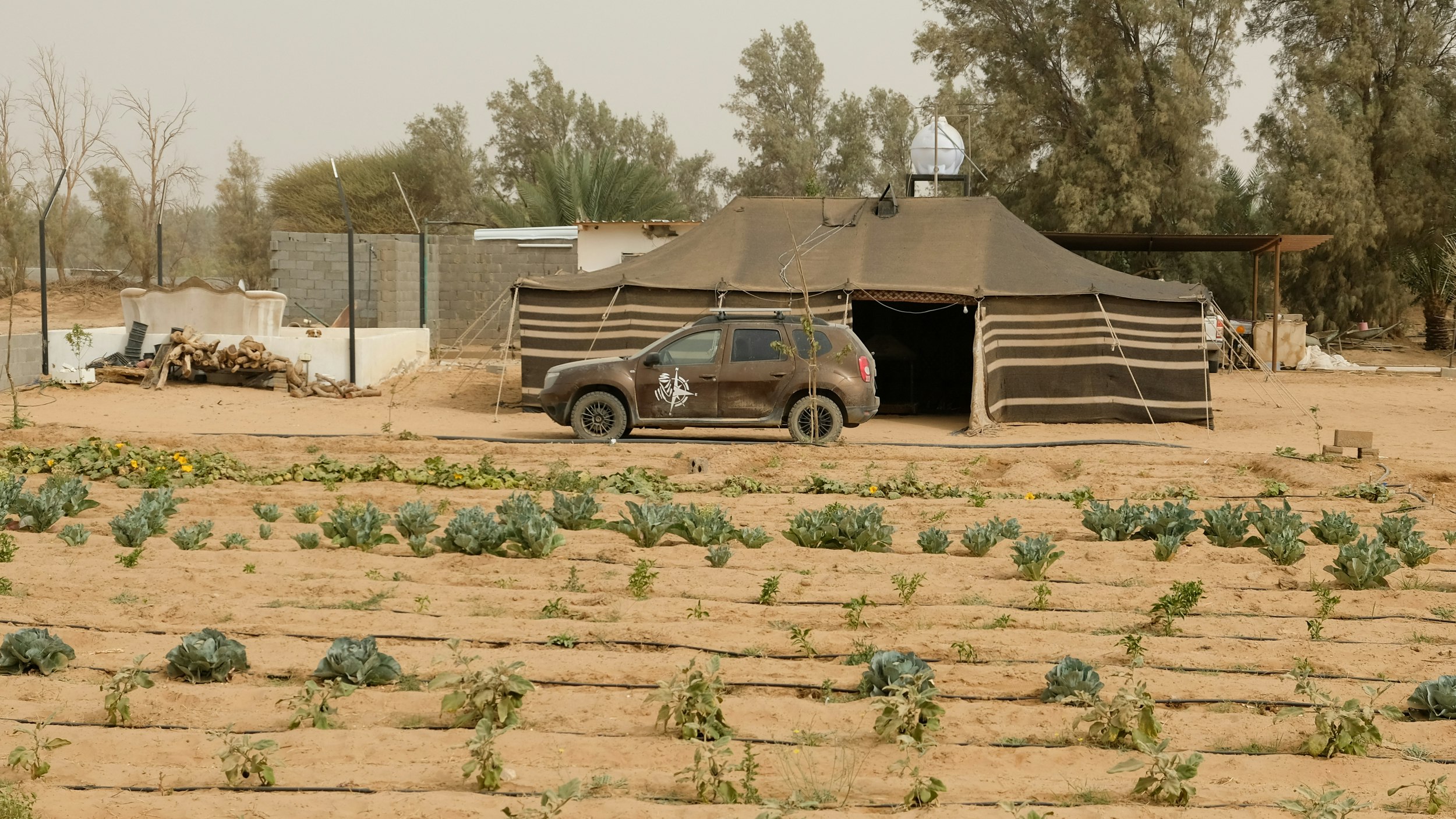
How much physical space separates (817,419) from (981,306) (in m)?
3.94

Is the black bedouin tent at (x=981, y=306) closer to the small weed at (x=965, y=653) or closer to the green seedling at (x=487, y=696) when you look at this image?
the small weed at (x=965, y=653)

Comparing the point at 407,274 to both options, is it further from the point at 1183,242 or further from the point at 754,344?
the point at 1183,242

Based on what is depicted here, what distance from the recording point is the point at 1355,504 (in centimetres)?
1055

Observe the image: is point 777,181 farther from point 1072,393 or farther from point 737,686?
point 737,686

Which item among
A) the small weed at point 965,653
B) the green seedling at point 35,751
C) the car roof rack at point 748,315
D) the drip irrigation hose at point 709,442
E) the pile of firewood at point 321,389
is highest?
the car roof rack at point 748,315

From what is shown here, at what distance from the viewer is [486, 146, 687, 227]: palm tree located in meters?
34.5

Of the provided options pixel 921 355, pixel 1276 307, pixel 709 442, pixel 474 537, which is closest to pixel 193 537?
pixel 474 537

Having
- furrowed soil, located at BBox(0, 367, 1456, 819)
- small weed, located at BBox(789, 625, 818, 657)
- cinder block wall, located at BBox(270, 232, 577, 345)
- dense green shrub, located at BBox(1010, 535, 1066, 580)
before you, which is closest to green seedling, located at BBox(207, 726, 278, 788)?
furrowed soil, located at BBox(0, 367, 1456, 819)

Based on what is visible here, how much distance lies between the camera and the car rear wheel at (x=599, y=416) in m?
14.9

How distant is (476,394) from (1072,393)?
8714mm

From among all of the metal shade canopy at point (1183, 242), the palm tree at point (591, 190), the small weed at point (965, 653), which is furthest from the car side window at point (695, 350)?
the palm tree at point (591, 190)

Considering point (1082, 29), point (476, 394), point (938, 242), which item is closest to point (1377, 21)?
point (1082, 29)

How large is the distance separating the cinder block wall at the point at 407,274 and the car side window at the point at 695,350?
13.0 metres

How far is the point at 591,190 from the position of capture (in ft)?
113
